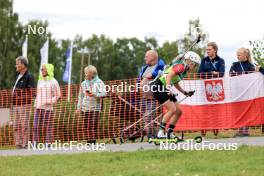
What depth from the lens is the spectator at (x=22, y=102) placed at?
13953 mm

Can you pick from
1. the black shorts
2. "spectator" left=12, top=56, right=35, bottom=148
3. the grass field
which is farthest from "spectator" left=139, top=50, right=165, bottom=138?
the grass field

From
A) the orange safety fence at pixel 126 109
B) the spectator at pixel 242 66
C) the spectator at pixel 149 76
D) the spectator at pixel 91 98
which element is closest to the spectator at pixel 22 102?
the orange safety fence at pixel 126 109

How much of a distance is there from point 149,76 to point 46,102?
8.02 feet

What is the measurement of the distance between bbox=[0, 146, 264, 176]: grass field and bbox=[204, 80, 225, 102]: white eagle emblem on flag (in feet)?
12.4

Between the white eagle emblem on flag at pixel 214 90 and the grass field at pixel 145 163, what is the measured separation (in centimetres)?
378

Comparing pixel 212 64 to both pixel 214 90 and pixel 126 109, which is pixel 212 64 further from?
pixel 126 109

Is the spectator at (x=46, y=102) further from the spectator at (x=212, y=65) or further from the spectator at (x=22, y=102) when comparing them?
the spectator at (x=212, y=65)

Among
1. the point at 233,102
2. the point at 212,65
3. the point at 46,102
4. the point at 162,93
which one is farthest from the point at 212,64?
the point at 46,102

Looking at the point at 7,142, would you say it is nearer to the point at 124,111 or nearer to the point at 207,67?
the point at 124,111

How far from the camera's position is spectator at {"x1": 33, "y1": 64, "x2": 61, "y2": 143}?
13.9 meters

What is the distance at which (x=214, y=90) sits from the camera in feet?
46.5

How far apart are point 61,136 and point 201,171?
22.3 feet

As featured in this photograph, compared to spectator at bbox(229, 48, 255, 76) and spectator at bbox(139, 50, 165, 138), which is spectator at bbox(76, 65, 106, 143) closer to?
spectator at bbox(139, 50, 165, 138)

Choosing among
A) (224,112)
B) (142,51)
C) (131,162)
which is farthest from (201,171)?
(142,51)
